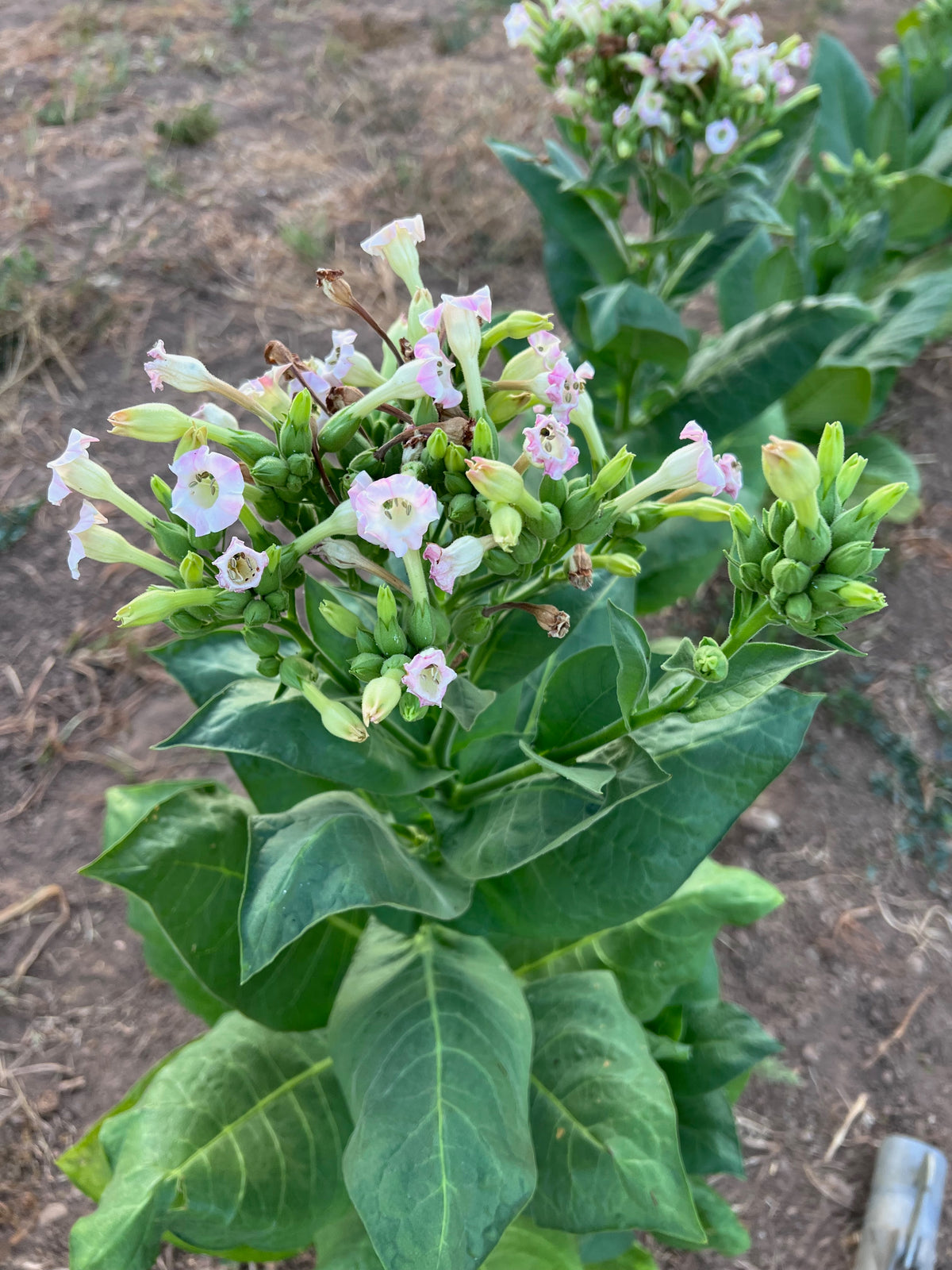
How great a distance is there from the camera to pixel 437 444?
1.00 metres

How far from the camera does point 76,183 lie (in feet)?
14.4

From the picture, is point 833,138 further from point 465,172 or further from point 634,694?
point 634,694

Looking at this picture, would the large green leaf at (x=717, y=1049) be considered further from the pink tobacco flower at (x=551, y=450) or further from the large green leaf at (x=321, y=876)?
the pink tobacco flower at (x=551, y=450)

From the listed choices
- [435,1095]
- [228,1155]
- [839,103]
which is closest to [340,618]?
[435,1095]

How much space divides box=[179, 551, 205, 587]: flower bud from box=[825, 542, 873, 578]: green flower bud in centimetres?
68

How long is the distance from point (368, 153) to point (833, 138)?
2471 millimetres

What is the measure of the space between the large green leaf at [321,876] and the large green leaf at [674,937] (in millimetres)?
551

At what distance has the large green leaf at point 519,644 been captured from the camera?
4.17ft

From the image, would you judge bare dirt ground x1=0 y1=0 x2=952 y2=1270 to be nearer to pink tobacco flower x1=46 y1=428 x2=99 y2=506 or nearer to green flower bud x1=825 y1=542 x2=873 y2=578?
pink tobacco flower x1=46 y1=428 x2=99 y2=506

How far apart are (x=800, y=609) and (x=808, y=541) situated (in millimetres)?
69

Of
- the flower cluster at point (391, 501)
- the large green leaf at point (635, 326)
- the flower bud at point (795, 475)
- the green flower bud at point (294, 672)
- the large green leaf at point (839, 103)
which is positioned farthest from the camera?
the large green leaf at point (839, 103)

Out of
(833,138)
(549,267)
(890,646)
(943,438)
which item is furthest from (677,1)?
(943,438)

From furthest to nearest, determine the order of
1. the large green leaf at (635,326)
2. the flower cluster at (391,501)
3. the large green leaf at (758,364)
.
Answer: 1. the large green leaf at (758,364)
2. the large green leaf at (635,326)
3. the flower cluster at (391,501)

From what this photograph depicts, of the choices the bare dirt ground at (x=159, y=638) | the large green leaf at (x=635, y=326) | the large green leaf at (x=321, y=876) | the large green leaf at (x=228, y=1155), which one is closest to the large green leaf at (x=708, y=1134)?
the bare dirt ground at (x=159, y=638)
